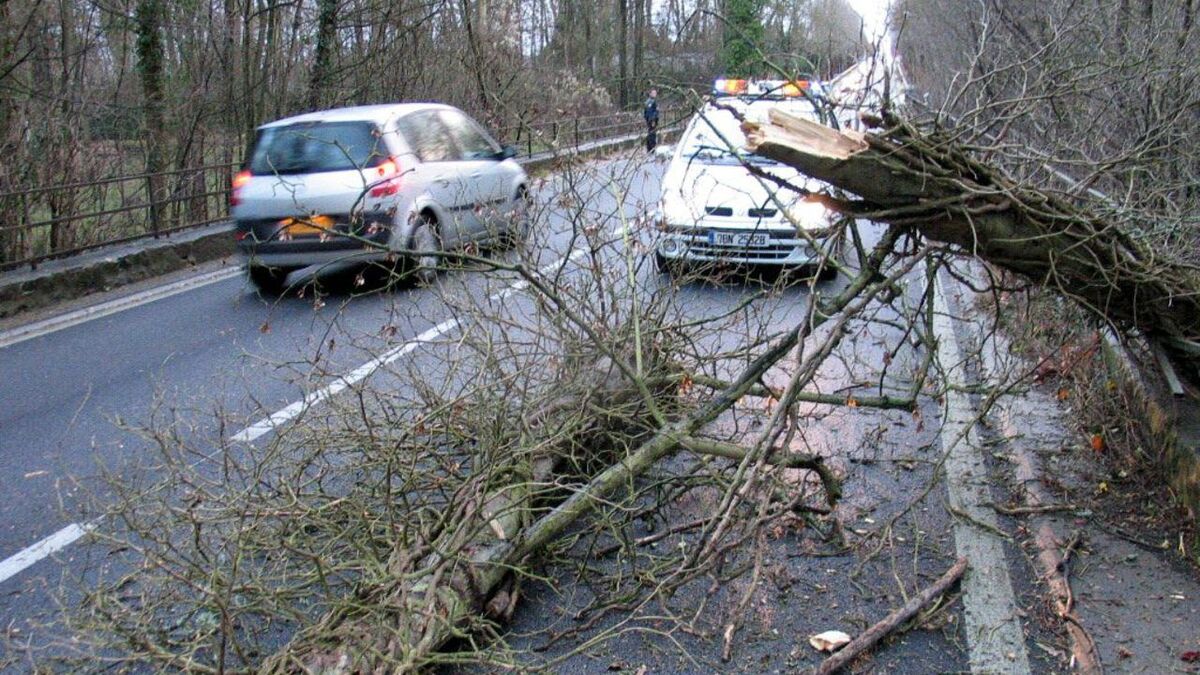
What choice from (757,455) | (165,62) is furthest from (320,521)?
(165,62)

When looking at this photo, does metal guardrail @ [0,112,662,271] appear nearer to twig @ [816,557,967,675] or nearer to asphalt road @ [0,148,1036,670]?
asphalt road @ [0,148,1036,670]

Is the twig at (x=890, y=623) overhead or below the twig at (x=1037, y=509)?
below

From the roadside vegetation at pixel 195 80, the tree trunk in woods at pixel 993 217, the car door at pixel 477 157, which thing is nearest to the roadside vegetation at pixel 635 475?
the tree trunk in woods at pixel 993 217

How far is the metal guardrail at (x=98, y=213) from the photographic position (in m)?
11.3

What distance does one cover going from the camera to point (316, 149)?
1038 cm

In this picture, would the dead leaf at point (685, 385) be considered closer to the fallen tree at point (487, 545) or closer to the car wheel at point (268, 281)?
the fallen tree at point (487, 545)

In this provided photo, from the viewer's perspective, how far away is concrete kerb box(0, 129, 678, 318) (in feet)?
33.0

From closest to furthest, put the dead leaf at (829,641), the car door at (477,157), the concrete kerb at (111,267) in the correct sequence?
the dead leaf at (829,641) < the concrete kerb at (111,267) < the car door at (477,157)

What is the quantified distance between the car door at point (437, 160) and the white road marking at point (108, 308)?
9.15 feet

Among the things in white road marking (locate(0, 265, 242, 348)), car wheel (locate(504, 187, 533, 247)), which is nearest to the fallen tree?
car wheel (locate(504, 187, 533, 247))

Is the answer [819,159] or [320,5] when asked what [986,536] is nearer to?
[819,159]

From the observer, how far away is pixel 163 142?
1605 cm

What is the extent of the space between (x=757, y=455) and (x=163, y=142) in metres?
14.6

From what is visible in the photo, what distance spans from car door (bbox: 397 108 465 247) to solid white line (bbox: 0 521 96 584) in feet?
19.8
